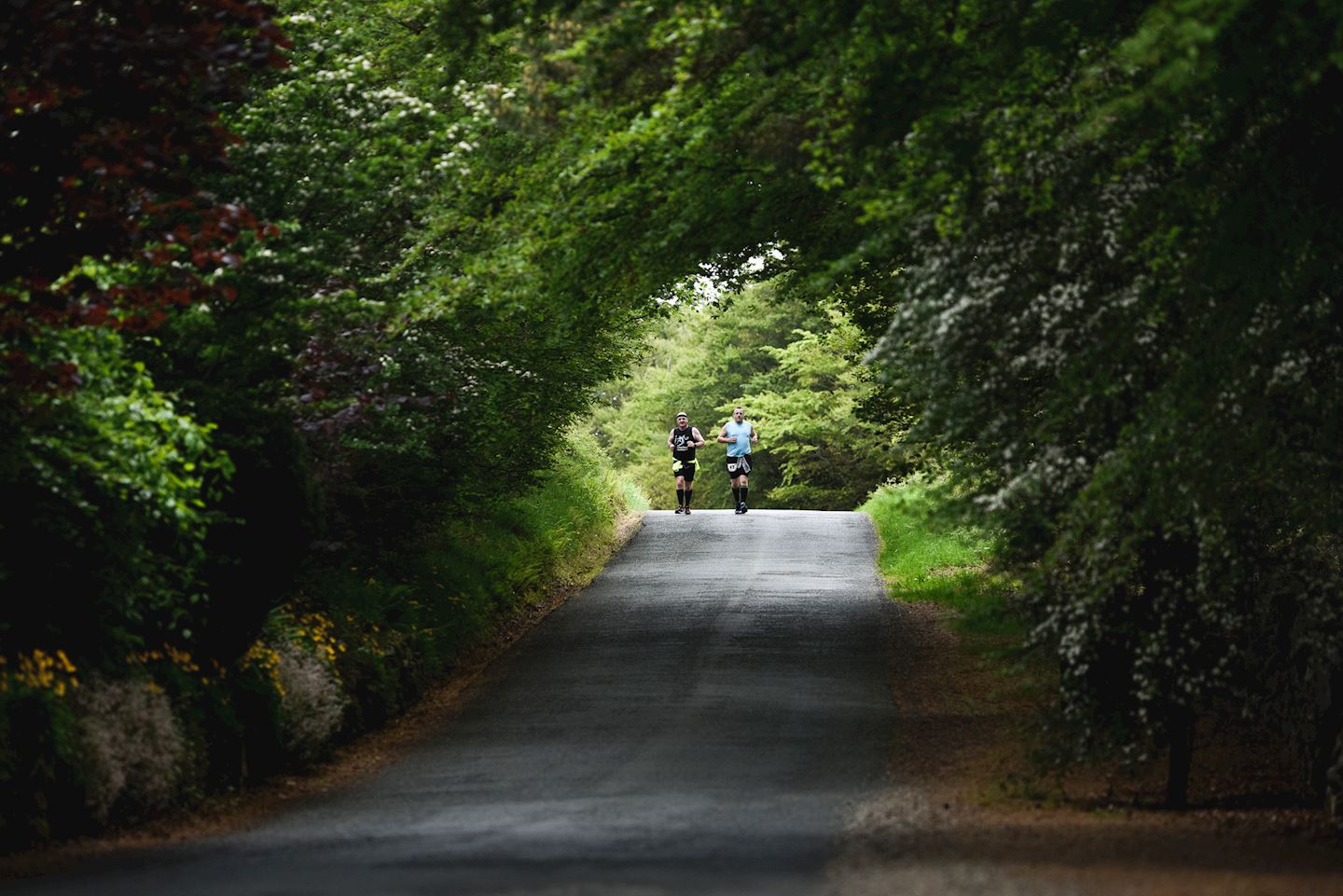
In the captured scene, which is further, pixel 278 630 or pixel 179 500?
pixel 278 630

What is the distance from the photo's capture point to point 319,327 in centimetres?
1358

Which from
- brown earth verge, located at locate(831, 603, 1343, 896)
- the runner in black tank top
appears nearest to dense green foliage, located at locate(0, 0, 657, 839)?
brown earth verge, located at locate(831, 603, 1343, 896)

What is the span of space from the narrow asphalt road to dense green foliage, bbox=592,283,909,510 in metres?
21.7

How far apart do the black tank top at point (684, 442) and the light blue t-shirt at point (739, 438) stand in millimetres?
922

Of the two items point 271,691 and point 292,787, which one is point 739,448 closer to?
point 271,691

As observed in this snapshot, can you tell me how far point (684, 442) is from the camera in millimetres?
32469

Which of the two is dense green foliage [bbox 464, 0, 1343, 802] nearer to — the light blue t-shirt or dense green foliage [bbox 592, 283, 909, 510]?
the light blue t-shirt

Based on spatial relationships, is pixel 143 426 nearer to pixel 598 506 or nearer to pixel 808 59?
pixel 808 59

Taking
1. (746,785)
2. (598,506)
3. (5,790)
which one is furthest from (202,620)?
(598,506)

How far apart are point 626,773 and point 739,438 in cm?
2164

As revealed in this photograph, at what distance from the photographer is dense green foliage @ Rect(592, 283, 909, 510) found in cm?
4562

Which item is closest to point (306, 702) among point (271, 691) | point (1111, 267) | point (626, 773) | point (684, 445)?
point (271, 691)

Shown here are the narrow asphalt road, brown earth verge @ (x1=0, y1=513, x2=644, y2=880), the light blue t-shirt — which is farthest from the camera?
the light blue t-shirt

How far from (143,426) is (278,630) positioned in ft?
12.5
